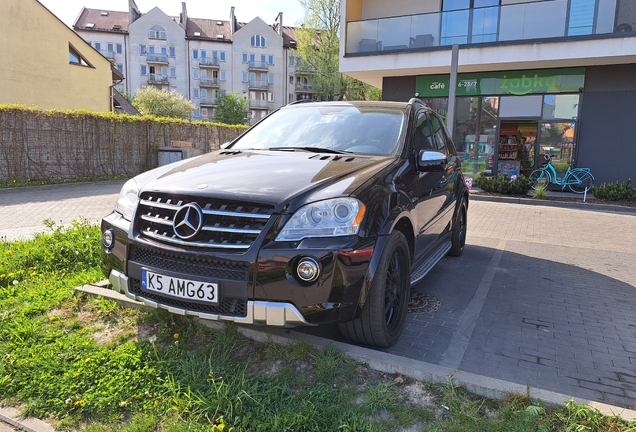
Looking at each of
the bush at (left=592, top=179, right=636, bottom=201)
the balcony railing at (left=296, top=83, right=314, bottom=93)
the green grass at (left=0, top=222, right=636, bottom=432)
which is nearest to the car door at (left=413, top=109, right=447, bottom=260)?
the green grass at (left=0, top=222, right=636, bottom=432)

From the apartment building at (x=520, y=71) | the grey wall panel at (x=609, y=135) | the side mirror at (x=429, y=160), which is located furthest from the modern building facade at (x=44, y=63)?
the grey wall panel at (x=609, y=135)

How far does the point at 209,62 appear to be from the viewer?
70.2 metres

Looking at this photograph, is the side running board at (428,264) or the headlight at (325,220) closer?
the headlight at (325,220)

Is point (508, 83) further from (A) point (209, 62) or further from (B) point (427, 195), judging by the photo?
(A) point (209, 62)

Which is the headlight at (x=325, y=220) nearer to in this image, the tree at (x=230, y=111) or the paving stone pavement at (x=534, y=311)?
the paving stone pavement at (x=534, y=311)

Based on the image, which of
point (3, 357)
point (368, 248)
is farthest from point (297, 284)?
point (3, 357)

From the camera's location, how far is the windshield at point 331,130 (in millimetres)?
3932

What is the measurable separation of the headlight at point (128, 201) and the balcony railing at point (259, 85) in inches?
2831

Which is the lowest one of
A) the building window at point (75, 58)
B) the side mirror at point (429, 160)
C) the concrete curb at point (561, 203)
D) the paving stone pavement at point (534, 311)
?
the concrete curb at point (561, 203)

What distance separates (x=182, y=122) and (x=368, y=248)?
17797 mm

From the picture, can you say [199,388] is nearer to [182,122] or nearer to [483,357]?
[483,357]

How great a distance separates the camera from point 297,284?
2.63 meters

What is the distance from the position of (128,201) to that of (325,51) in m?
39.6

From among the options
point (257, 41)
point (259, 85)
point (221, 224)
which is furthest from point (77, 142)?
point (257, 41)
